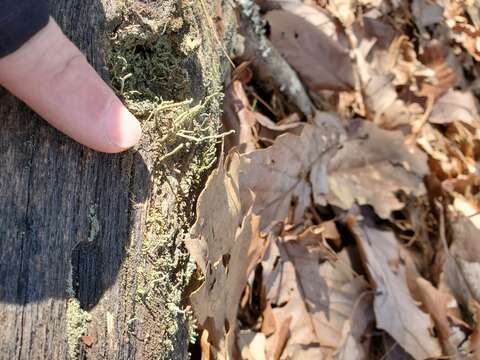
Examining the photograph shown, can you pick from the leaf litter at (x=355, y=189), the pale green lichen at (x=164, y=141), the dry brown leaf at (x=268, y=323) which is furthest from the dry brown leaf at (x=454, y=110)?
the pale green lichen at (x=164, y=141)

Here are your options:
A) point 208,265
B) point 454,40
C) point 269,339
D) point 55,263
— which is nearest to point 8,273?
point 55,263

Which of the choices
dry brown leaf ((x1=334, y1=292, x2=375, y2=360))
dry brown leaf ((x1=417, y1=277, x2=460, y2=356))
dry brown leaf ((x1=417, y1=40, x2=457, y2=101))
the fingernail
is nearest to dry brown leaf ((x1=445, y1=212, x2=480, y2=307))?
dry brown leaf ((x1=417, y1=277, x2=460, y2=356))

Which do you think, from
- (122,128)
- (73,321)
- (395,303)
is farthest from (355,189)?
(73,321)

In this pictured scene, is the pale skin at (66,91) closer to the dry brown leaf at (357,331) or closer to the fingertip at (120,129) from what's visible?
the fingertip at (120,129)

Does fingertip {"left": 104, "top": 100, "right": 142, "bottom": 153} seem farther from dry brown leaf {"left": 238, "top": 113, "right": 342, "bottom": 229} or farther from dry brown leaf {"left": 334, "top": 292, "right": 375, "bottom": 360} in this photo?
dry brown leaf {"left": 334, "top": 292, "right": 375, "bottom": 360}

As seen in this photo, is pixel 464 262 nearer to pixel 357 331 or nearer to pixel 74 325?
pixel 357 331

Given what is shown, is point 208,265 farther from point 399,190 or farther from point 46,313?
point 399,190
